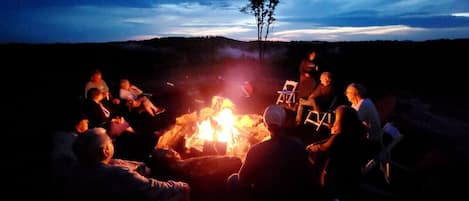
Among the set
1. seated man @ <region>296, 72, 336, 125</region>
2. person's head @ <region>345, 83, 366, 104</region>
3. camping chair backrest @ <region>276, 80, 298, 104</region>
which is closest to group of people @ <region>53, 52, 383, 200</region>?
person's head @ <region>345, 83, 366, 104</region>

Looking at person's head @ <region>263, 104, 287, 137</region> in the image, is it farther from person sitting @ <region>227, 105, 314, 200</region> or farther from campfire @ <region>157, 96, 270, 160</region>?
campfire @ <region>157, 96, 270, 160</region>

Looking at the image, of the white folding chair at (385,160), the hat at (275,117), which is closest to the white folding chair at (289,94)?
the white folding chair at (385,160)

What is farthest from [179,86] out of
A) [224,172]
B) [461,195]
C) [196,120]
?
[461,195]

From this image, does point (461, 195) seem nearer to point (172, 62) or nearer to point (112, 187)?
point (112, 187)

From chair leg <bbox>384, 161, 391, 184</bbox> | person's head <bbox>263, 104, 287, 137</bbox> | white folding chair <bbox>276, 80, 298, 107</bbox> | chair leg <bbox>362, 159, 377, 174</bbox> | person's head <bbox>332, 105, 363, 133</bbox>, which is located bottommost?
chair leg <bbox>384, 161, 391, 184</bbox>

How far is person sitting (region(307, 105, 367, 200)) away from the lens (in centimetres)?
348

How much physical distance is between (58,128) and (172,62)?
20336mm

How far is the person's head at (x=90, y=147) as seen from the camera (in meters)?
2.50

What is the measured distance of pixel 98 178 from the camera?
98.4 inches

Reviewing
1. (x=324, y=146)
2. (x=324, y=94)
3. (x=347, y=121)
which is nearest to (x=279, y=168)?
(x=347, y=121)

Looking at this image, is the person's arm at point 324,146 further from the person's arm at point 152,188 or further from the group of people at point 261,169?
the person's arm at point 152,188

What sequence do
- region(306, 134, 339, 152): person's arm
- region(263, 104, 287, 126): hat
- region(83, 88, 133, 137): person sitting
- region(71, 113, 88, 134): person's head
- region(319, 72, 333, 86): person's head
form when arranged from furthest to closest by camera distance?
region(319, 72, 333, 86): person's head, region(83, 88, 133, 137): person sitting, region(71, 113, 88, 134): person's head, region(306, 134, 339, 152): person's arm, region(263, 104, 287, 126): hat

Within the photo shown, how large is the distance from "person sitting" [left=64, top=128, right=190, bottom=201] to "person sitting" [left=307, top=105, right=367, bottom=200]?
73.2 inches

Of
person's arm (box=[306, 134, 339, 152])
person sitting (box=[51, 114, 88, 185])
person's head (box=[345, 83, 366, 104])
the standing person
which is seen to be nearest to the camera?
person's arm (box=[306, 134, 339, 152])
